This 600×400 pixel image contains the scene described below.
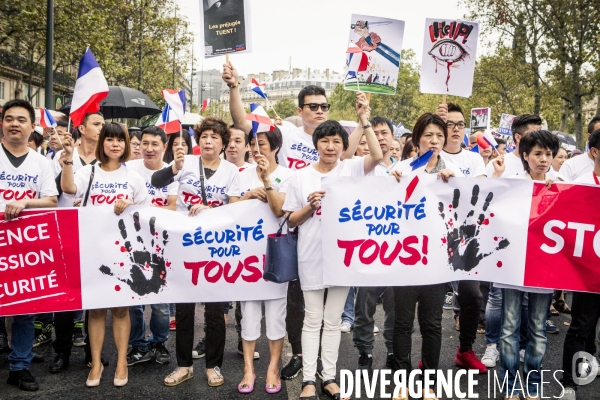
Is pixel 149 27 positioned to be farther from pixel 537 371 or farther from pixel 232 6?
pixel 537 371

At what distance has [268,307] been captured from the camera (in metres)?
4.62

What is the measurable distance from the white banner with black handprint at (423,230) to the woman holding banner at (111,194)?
5.46 feet

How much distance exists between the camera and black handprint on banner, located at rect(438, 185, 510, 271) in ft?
14.5

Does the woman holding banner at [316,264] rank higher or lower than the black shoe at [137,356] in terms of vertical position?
higher

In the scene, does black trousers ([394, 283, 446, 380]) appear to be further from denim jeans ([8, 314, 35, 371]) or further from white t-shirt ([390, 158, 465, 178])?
denim jeans ([8, 314, 35, 371])

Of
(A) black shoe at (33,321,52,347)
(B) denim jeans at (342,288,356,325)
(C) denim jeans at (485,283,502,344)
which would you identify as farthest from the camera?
(B) denim jeans at (342,288,356,325)

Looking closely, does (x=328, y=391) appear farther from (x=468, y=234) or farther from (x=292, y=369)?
(x=468, y=234)

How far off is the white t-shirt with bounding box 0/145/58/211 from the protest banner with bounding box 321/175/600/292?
227 cm

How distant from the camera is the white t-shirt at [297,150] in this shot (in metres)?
5.25

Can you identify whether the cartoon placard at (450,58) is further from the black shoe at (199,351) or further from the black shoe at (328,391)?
the black shoe at (199,351)

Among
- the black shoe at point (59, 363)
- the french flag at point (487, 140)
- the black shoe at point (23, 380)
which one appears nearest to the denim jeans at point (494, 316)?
the french flag at point (487, 140)

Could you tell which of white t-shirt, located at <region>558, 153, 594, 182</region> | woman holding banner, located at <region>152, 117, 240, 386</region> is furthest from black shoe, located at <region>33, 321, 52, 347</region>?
white t-shirt, located at <region>558, 153, 594, 182</region>

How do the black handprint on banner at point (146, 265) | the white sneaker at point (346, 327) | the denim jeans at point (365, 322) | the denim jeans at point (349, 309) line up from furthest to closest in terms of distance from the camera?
the denim jeans at point (349, 309), the white sneaker at point (346, 327), the denim jeans at point (365, 322), the black handprint on banner at point (146, 265)

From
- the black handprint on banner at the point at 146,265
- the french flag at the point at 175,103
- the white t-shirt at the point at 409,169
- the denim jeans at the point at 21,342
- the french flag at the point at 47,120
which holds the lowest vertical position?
the denim jeans at the point at 21,342
